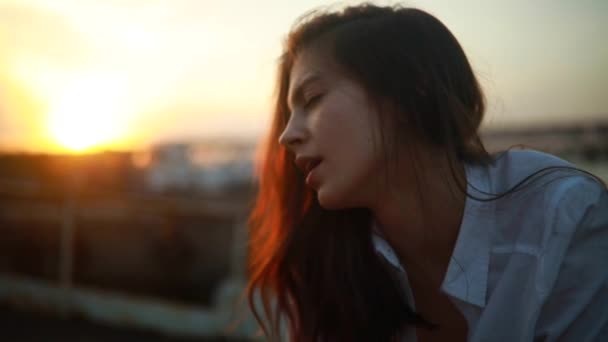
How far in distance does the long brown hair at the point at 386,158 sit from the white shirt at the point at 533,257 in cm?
19

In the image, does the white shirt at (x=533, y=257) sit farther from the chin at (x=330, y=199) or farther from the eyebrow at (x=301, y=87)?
the eyebrow at (x=301, y=87)

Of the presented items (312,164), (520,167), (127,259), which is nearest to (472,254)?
(520,167)

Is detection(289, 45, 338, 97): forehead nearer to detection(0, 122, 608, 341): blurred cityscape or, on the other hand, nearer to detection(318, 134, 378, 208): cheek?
detection(318, 134, 378, 208): cheek

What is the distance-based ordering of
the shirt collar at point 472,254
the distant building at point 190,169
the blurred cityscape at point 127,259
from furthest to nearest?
1. the distant building at point 190,169
2. the blurred cityscape at point 127,259
3. the shirt collar at point 472,254

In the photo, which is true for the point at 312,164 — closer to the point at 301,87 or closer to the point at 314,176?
the point at 314,176

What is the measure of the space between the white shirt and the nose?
1.86 feet

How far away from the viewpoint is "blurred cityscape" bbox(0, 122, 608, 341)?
3971 millimetres

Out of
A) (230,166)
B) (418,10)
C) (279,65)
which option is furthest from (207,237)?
(230,166)

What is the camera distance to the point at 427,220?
1.47 m

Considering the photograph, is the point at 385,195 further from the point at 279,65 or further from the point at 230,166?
the point at 230,166

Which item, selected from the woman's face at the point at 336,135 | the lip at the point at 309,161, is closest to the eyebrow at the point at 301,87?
the woman's face at the point at 336,135

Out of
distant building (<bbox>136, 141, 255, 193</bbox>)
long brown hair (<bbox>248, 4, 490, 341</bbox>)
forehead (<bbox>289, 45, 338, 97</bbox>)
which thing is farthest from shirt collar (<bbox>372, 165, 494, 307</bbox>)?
distant building (<bbox>136, 141, 255, 193</bbox>)

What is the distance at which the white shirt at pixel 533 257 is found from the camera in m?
1.17

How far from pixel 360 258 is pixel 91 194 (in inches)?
165
